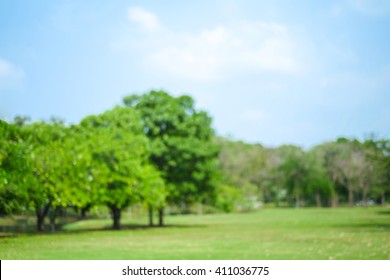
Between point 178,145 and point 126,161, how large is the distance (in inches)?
126

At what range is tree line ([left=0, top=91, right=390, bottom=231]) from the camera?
55.0ft

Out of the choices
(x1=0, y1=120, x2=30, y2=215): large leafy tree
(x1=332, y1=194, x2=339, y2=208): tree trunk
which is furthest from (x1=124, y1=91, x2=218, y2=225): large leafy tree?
(x1=332, y1=194, x2=339, y2=208): tree trunk

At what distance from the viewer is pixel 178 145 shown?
80.1ft

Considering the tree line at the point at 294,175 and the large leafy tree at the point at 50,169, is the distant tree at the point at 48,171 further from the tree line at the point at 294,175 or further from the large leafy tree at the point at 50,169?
the tree line at the point at 294,175

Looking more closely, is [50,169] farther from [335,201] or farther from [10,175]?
[335,201]

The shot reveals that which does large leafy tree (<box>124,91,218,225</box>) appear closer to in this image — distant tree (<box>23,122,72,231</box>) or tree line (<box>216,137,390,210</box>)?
distant tree (<box>23,122,72,231</box>)

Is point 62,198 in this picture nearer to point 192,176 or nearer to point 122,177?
point 122,177

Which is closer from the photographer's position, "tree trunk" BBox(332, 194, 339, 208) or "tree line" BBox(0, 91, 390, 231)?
"tree line" BBox(0, 91, 390, 231)

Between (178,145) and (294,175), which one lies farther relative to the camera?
(294,175)

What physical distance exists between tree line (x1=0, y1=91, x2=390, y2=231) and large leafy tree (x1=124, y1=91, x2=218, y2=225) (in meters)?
0.05

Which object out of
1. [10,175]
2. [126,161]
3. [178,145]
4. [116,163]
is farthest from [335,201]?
[10,175]

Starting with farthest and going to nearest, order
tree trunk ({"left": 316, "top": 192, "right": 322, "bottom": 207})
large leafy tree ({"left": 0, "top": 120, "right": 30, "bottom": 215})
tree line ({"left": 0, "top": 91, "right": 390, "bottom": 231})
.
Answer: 1. tree trunk ({"left": 316, "top": 192, "right": 322, "bottom": 207})
2. tree line ({"left": 0, "top": 91, "right": 390, "bottom": 231})
3. large leafy tree ({"left": 0, "top": 120, "right": 30, "bottom": 215})
